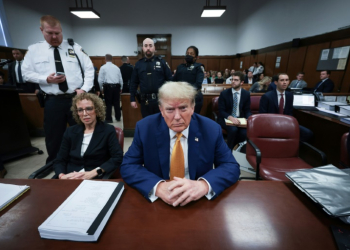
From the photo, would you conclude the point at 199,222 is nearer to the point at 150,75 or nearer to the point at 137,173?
the point at 137,173

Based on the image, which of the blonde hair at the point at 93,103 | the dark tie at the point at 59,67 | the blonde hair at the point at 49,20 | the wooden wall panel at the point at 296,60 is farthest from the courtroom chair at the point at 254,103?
the wooden wall panel at the point at 296,60

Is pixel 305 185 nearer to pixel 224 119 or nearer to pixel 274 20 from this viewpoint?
pixel 224 119

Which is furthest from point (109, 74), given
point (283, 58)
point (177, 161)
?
point (283, 58)

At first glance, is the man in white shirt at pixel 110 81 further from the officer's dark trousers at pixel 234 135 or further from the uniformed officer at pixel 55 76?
the officer's dark trousers at pixel 234 135

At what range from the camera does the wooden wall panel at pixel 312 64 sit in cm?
556

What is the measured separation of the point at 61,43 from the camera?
81.7 inches

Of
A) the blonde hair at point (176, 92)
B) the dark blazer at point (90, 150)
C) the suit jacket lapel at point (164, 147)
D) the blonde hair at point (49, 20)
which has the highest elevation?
the blonde hair at point (49, 20)

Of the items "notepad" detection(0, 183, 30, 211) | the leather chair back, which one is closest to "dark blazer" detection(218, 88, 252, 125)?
the leather chair back

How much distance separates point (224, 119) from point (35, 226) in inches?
113

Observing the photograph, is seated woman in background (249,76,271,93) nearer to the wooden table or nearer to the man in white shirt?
the man in white shirt

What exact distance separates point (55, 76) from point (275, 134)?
2567mm

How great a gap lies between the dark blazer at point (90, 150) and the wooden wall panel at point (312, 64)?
6.81m

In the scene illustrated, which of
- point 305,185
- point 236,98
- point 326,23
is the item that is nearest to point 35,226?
point 305,185

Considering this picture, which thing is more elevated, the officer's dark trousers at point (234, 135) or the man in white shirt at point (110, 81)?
the man in white shirt at point (110, 81)
